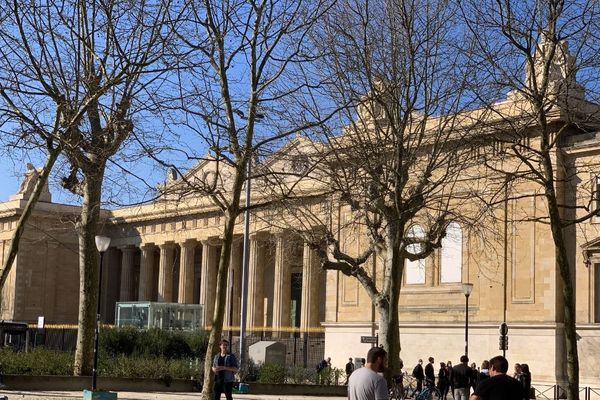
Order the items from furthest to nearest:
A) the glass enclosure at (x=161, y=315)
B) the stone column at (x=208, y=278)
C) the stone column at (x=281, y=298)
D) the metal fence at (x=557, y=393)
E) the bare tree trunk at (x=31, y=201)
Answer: the stone column at (x=208, y=278) → the stone column at (x=281, y=298) → the glass enclosure at (x=161, y=315) → the metal fence at (x=557, y=393) → the bare tree trunk at (x=31, y=201)

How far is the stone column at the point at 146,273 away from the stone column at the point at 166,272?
2.44 m

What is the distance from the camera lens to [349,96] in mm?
25562

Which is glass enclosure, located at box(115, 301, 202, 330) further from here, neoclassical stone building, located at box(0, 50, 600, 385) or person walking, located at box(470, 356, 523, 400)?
person walking, located at box(470, 356, 523, 400)

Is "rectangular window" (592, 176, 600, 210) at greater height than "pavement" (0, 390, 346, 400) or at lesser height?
greater

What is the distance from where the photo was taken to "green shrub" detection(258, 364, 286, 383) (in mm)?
35531

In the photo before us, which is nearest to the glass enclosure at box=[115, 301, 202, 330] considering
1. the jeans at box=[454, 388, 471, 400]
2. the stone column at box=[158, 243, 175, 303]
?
the stone column at box=[158, 243, 175, 303]

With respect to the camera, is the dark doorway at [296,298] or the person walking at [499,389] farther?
the dark doorway at [296,298]

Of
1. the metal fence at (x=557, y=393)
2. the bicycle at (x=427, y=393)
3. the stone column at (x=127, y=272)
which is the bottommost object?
the metal fence at (x=557, y=393)

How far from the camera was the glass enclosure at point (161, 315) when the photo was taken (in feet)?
185

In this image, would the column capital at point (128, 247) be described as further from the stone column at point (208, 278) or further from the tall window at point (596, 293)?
the tall window at point (596, 293)

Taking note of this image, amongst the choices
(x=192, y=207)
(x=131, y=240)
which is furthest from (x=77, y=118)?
(x=131, y=240)

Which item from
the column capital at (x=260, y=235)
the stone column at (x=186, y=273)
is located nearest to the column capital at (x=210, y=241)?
the stone column at (x=186, y=273)

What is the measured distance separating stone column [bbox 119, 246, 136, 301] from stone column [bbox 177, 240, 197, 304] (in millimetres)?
8248

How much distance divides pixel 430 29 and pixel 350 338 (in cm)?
2993
